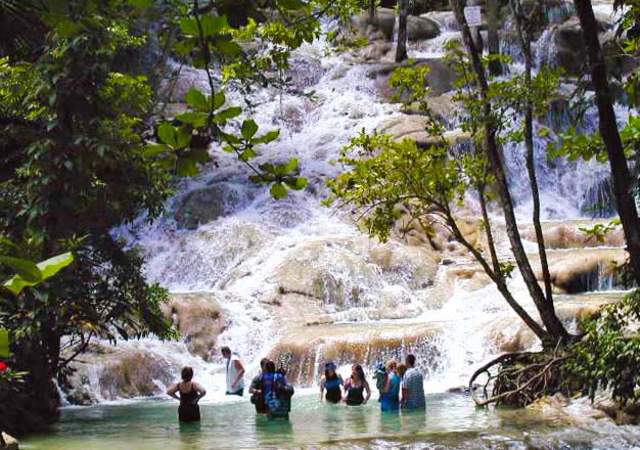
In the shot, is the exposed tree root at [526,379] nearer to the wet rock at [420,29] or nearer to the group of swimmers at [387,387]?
the group of swimmers at [387,387]

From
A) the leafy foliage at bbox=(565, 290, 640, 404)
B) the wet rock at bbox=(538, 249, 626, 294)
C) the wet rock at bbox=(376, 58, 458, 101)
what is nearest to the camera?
the leafy foliage at bbox=(565, 290, 640, 404)

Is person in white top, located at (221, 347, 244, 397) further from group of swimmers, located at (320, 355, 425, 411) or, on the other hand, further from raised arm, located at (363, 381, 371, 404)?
raised arm, located at (363, 381, 371, 404)

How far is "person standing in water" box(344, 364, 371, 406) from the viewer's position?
1253cm

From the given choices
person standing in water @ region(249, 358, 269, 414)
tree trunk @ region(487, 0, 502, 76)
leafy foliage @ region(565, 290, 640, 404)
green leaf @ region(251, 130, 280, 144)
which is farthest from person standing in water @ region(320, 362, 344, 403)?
tree trunk @ region(487, 0, 502, 76)

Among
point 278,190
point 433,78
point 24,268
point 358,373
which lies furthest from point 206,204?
point 24,268

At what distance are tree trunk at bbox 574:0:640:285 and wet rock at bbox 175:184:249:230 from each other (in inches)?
698

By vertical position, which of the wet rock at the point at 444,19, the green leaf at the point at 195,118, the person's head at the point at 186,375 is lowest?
the person's head at the point at 186,375

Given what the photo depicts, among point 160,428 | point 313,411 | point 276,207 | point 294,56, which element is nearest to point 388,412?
point 313,411

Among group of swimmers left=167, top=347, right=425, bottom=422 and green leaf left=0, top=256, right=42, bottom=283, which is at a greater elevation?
green leaf left=0, top=256, right=42, bottom=283

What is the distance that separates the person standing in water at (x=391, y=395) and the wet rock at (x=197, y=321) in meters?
6.20

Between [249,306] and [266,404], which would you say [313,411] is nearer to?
[266,404]

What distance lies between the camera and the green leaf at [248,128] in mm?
1745

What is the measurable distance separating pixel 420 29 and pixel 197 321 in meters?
20.4

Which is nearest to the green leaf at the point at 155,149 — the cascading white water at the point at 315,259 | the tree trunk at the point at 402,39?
the cascading white water at the point at 315,259
